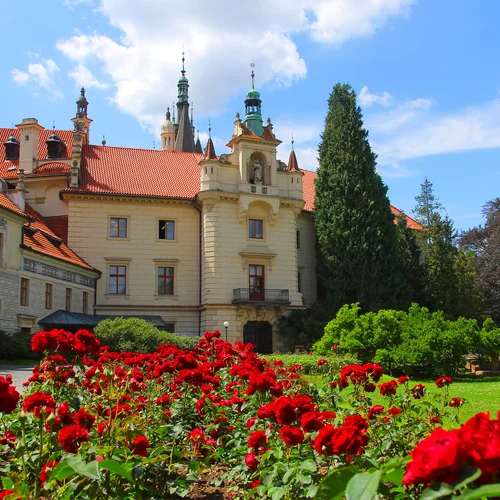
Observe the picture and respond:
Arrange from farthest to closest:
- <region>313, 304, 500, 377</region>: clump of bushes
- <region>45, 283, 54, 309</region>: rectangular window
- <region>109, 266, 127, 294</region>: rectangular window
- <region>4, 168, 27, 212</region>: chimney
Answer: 1. <region>109, 266, 127, 294</region>: rectangular window
2. <region>4, 168, 27, 212</region>: chimney
3. <region>45, 283, 54, 309</region>: rectangular window
4. <region>313, 304, 500, 377</region>: clump of bushes

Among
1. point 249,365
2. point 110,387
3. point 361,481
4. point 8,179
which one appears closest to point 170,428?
point 110,387

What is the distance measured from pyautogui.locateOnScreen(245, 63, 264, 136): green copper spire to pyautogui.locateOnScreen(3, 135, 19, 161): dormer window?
19.7 meters

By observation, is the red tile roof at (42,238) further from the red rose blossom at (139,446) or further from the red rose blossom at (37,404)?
the red rose blossom at (139,446)

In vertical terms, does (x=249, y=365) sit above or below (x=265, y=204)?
below

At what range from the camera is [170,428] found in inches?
213

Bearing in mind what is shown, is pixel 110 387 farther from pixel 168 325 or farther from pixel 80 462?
pixel 168 325

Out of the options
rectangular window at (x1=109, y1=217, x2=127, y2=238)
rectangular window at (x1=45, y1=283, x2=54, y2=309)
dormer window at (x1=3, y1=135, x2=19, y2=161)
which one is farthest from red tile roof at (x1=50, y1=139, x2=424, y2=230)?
rectangular window at (x1=45, y1=283, x2=54, y2=309)

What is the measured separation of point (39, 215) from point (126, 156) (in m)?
8.56

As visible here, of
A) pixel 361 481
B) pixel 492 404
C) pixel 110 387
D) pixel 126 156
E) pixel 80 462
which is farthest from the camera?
pixel 126 156

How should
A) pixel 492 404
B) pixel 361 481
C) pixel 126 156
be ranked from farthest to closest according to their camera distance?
pixel 126 156
pixel 492 404
pixel 361 481

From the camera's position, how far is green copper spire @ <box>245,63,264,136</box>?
50156 millimetres

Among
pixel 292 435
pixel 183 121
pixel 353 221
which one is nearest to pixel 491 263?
pixel 353 221

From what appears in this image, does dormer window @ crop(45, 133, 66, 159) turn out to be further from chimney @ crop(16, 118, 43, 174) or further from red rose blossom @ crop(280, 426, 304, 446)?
red rose blossom @ crop(280, 426, 304, 446)

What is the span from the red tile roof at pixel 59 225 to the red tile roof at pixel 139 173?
83.3 inches
